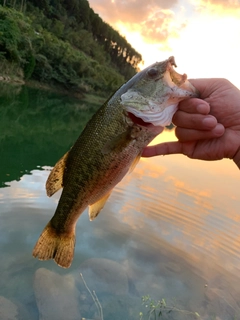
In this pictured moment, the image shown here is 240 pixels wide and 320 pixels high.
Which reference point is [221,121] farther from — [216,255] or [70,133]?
[70,133]

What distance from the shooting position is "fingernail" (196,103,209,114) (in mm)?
2506

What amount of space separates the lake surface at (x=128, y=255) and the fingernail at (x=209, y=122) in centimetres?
325

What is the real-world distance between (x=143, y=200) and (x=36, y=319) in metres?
4.95

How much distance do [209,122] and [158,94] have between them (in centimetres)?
45

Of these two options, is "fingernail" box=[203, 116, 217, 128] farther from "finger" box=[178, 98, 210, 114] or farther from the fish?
the fish

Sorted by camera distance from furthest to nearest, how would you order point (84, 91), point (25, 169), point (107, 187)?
point (84, 91), point (25, 169), point (107, 187)

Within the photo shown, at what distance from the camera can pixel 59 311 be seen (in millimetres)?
4516

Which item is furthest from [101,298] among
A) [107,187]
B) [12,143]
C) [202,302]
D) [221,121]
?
[12,143]

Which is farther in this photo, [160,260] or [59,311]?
[160,260]

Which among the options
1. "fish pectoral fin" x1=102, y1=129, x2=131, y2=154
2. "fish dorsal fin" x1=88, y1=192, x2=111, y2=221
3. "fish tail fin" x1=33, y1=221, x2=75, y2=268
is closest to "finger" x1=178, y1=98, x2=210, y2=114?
"fish pectoral fin" x1=102, y1=129, x2=131, y2=154

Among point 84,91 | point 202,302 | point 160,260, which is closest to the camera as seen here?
point 202,302

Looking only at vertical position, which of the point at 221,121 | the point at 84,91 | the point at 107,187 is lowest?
the point at 84,91

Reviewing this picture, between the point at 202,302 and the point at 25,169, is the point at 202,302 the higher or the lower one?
the higher one

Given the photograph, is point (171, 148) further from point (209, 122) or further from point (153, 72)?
point (153, 72)
